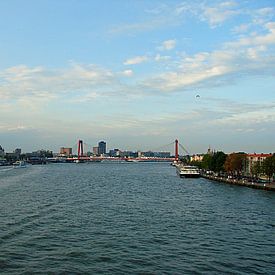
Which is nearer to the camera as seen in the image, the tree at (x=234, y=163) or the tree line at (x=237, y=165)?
the tree line at (x=237, y=165)

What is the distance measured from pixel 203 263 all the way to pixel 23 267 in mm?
4398

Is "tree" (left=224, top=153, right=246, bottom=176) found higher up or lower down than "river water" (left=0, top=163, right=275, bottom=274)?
higher up

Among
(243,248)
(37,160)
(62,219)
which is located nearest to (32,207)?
(62,219)

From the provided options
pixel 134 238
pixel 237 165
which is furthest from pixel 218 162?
pixel 134 238

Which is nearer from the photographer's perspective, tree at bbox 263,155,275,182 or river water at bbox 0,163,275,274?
river water at bbox 0,163,275,274

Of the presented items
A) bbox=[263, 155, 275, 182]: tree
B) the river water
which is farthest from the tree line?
the river water

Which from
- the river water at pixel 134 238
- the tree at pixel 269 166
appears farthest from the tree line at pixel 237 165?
the river water at pixel 134 238

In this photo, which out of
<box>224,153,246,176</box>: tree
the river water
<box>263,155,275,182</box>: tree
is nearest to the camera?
the river water

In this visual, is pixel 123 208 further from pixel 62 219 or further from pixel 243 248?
pixel 243 248

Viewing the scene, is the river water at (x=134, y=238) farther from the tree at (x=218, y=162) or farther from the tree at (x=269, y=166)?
the tree at (x=218, y=162)

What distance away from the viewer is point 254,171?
139ft

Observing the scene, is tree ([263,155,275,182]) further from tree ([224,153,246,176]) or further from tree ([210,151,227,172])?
tree ([210,151,227,172])

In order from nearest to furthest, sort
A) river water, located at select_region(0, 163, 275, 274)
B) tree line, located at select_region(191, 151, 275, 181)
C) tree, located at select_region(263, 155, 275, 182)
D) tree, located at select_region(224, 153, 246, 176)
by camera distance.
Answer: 1. river water, located at select_region(0, 163, 275, 274)
2. tree, located at select_region(263, 155, 275, 182)
3. tree line, located at select_region(191, 151, 275, 181)
4. tree, located at select_region(224, 153, 246, 176)

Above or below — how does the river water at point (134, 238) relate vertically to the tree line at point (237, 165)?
below
